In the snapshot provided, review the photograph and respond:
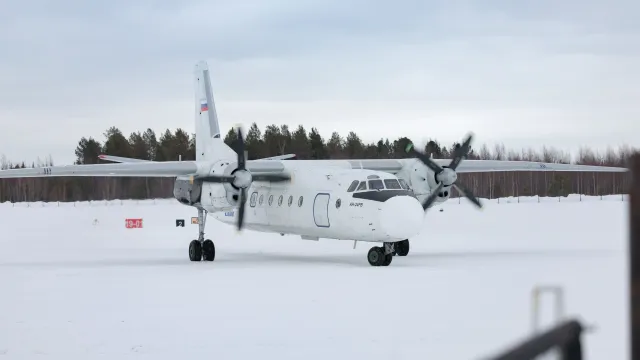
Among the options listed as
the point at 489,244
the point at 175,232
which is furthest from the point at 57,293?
the point at 175,232

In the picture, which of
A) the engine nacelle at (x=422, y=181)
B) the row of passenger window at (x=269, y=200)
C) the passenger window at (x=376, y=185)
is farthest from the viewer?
the engine nacelle at (x=422, y=181)

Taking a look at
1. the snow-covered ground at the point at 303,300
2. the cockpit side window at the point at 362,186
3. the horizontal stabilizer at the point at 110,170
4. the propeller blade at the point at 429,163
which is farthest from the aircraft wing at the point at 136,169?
the propeller blade at the point at 429,163

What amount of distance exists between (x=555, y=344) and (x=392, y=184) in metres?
Answer: 18.2

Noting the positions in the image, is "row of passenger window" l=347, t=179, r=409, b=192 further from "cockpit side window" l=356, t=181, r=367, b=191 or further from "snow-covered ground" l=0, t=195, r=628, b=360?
"snow-covered ground" l=0, t=195, r=628, b=360

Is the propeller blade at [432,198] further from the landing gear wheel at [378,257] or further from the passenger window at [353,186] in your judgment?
the landing gear wheel at [378,257]

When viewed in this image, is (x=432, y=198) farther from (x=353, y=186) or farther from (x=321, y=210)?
(x=321, y=210)

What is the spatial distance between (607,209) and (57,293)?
35866 mm

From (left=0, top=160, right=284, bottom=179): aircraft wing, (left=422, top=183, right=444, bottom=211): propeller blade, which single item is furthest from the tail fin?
(left=422, top=183, right=444, bottom=211): propeller blade

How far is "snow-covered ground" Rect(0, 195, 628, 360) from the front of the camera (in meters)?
9.60

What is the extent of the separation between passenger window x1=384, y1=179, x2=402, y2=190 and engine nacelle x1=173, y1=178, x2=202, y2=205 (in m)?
4.99

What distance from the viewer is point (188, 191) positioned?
22766 millimetres

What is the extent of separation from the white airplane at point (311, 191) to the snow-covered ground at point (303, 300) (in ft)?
2.90

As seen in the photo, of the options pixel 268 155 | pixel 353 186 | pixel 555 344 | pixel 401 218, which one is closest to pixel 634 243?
pixel 555 344

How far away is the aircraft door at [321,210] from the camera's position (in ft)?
68.8
